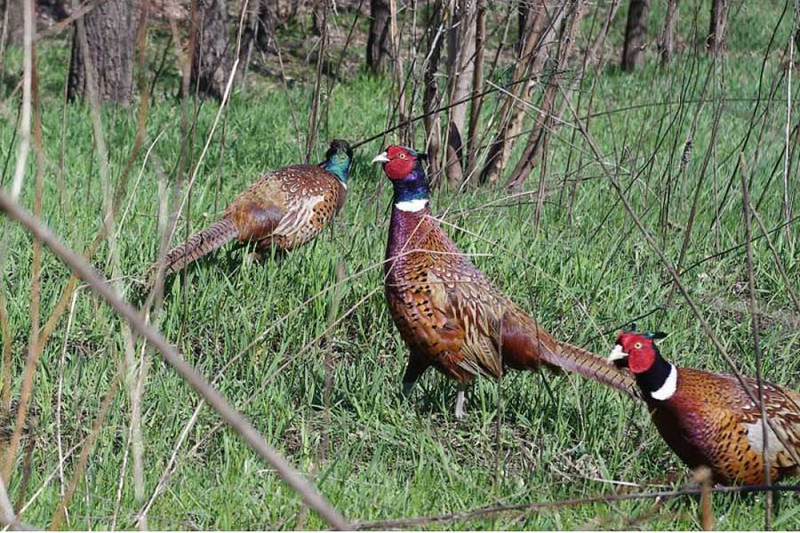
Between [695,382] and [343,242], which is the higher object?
[695,382]

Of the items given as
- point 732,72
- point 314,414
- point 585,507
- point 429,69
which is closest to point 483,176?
point 429,69

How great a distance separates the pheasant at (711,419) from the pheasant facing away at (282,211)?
6.70 feet

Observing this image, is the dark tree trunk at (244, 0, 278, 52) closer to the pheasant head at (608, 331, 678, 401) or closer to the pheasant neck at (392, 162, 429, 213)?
the pheasant neck at (392, 162, 429, 213)

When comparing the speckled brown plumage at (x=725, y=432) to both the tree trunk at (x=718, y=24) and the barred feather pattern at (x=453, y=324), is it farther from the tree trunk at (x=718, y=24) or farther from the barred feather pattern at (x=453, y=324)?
the tree trunk at (x=718, y=24)

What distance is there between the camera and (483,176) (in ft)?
20.3

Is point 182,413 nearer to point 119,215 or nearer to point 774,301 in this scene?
point 119,215

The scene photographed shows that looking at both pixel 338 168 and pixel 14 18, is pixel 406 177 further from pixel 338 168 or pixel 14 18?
pixel 14 18

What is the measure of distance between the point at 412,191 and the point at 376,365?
659 millimetres

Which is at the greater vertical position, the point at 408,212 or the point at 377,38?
the point at 408,212

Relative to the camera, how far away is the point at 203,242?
14.7 ft

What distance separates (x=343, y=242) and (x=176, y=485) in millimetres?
1872

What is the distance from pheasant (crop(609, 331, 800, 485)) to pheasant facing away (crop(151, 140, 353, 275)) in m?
2.04

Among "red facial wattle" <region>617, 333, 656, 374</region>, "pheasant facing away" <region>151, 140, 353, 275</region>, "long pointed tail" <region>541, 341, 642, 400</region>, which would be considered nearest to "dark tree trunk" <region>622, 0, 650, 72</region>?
"pheasant facing away" <region>151, 140, 353, 275</region>

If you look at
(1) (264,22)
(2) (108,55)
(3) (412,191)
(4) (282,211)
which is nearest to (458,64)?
(1) (264,22)
